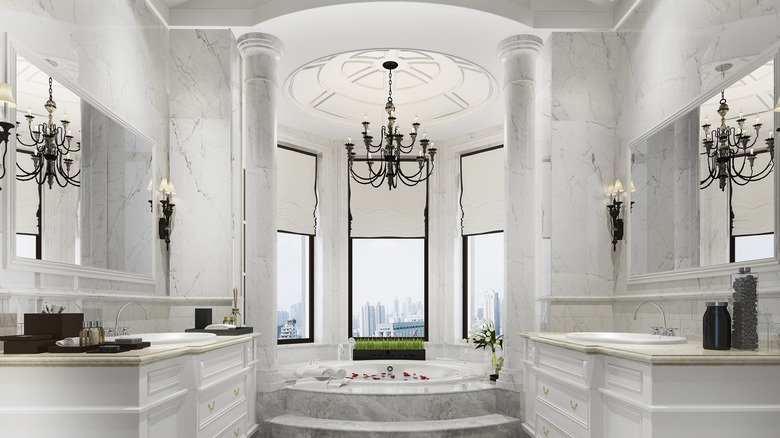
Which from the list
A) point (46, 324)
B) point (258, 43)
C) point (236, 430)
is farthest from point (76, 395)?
point (258, 43)

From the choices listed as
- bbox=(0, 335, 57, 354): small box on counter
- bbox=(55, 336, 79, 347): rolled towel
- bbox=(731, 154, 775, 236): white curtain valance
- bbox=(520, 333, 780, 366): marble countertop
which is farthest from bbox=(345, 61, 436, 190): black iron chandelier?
bbox=(0, 335, 57, 354): small box on counter

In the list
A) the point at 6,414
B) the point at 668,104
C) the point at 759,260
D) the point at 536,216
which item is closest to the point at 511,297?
the point at 536,216

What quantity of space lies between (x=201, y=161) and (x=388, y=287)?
3.88 metres

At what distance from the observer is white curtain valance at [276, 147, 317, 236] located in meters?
7.98

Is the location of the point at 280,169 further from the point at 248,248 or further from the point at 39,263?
the point at 39,263

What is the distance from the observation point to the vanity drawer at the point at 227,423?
369cm

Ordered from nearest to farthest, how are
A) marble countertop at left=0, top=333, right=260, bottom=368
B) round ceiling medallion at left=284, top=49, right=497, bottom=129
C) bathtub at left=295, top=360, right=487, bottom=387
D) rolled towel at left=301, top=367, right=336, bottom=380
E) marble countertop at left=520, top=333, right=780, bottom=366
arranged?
1. marble countertop at left=0, top=333, right=260, bottom=368
2. marble countertop at left=520, top=333, right=780, bottom=366
3. rolled towel at left=301, top=367, right=336, bottom=380
4. round ceiling medallion at left=284, top=49, right=497, bottom=129
5. bathtub at left=295, top=360, right=487, bottom=387

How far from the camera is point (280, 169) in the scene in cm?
800

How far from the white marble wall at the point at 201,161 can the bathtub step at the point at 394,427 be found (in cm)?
115

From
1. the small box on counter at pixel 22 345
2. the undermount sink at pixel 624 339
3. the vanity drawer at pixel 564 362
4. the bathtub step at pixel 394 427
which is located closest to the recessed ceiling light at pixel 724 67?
the undermount sink at pixel 624 339

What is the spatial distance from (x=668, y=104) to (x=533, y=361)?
2021 mm

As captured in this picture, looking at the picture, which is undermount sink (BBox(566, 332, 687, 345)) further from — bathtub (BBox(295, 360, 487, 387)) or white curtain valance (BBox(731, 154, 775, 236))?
bathtub (BBox(295, 360, 487, 387))

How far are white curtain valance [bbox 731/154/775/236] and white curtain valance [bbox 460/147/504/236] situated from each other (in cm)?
445

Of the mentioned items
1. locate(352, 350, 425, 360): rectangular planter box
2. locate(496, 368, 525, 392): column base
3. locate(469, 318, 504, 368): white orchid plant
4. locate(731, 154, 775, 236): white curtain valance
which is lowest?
locate(352, 350, 425, 360): rectangular planter box
